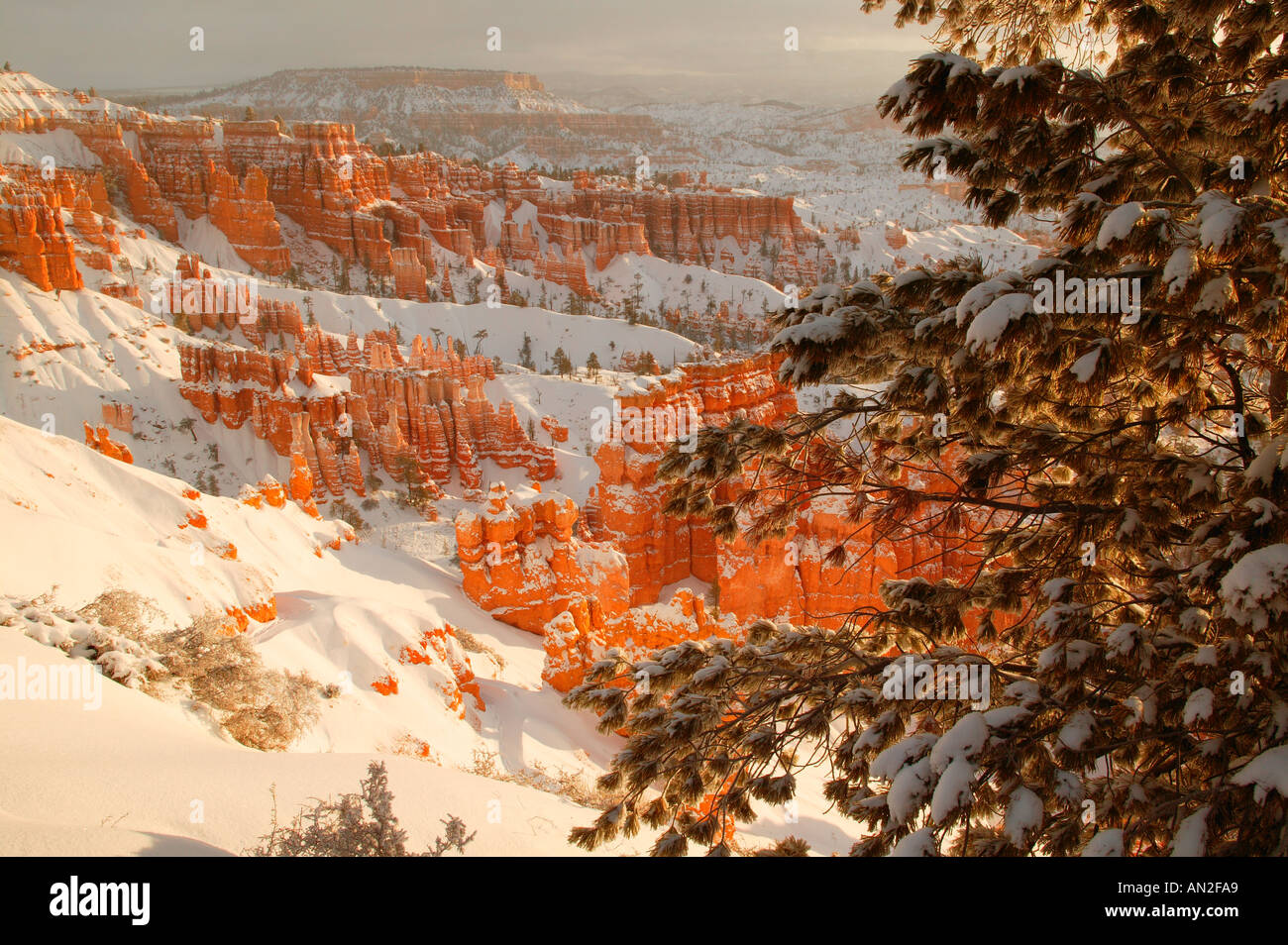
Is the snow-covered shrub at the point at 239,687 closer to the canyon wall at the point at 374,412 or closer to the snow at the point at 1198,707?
the snow at the point at 1198,707

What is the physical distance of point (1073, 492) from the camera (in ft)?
14.5

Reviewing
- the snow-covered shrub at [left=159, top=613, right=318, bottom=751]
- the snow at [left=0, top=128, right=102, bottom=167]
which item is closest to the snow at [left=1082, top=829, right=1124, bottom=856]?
the snow-covered shrub at [left=159, top=613, right=318, bottom=751]

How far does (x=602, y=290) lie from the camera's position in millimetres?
71812

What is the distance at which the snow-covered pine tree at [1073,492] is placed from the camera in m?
3.14

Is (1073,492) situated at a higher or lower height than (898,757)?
higher

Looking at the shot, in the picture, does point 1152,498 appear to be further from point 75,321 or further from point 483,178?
point 483,178

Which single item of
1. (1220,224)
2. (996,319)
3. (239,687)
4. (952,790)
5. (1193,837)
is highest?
(1220,224)

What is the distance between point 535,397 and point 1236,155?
36.7m

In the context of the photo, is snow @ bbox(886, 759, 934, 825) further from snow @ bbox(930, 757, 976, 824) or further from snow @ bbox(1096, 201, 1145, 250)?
snow @ bbox(1096, 201, 1145, 250)

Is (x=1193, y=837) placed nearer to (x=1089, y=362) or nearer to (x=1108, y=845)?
Result: (x=1108, y=845)

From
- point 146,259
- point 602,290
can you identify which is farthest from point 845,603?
point 602,290

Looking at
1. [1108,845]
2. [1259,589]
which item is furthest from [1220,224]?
[1108,845]

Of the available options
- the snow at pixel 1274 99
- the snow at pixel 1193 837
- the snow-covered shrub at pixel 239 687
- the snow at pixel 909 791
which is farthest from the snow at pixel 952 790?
the snow-covered shrub at pixel 239 687
